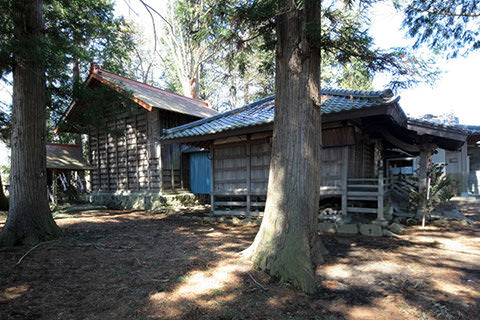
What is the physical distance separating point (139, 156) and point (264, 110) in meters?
7.61

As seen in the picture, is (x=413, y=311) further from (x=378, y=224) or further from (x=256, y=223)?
(x=256, y=223)

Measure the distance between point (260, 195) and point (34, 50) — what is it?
6836 mm

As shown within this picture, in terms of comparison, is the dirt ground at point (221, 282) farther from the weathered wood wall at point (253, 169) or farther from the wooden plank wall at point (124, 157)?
the wooden plank wall at point (124, 157)

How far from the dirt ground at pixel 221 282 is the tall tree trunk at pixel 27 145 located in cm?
58

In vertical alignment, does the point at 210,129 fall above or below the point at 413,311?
above

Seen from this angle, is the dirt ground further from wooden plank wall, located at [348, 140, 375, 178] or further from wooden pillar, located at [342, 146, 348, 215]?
wooden plank wall, located at [348, 140, 375, 178]

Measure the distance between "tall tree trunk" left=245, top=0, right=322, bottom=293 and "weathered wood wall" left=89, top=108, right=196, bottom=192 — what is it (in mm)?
9240

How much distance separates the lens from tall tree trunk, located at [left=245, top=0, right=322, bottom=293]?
3.89 m

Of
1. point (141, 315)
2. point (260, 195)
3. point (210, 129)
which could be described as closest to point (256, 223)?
point (260, 195)

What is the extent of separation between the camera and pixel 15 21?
5617 millimetres

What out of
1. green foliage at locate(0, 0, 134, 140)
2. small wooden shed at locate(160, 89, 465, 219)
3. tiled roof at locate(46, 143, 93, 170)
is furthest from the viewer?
tiled roof at locate(46, 143, 93, 170)

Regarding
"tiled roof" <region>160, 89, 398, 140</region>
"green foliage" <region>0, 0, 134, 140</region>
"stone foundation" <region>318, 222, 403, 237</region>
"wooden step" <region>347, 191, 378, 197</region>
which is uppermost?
"green foliage" <region>0, 0, 134, 140</region>

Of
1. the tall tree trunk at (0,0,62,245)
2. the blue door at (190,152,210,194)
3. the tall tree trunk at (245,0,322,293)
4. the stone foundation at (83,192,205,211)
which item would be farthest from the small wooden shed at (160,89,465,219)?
the tall tree trunk at (0,0,62,245)

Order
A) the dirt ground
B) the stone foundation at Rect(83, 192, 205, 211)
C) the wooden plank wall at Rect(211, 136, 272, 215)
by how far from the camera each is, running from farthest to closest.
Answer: the stone foundation at Rect(83, 192, 205, 211)
the wooden plank wall at Rect(211, 136, 272, 215)
the dirt ground
